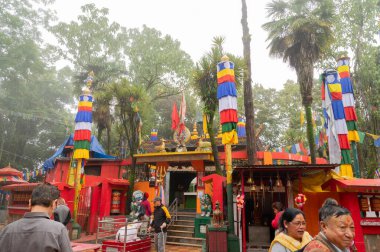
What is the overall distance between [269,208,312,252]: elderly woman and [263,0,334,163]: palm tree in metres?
10.5

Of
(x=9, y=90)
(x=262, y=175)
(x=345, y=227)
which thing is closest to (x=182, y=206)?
(x=262, y=175)

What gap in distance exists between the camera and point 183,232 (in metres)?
12.4

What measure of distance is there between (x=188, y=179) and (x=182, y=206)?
2343mm

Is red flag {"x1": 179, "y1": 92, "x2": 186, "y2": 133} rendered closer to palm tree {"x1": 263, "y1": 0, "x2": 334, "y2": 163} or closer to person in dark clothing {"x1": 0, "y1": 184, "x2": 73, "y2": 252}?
palm tree {"x1": 263, "y1": 0, "x2": 334, "y2": 163}

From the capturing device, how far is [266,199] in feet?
40.5

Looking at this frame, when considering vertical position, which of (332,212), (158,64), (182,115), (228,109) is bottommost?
(332,212)

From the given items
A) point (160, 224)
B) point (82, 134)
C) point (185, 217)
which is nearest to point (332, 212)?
point (160, 224)

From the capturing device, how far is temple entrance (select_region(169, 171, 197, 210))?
64.1 ft

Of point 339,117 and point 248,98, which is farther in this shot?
point 248,98

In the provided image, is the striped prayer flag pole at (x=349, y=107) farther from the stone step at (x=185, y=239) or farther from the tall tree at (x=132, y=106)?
the tall tree at (x=132, y=106)

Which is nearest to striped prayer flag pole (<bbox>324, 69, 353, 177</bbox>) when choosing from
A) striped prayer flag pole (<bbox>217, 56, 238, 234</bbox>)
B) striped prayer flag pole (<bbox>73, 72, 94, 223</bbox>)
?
striped prayer flag pole (<bbox>217, 56, 238, 234</bbox>)

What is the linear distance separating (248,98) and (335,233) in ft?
33.9

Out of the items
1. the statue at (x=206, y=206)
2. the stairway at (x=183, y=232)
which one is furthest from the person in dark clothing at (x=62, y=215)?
the statue at (x=206, y=206)

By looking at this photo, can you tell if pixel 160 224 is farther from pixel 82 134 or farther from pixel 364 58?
pixel 364 58
